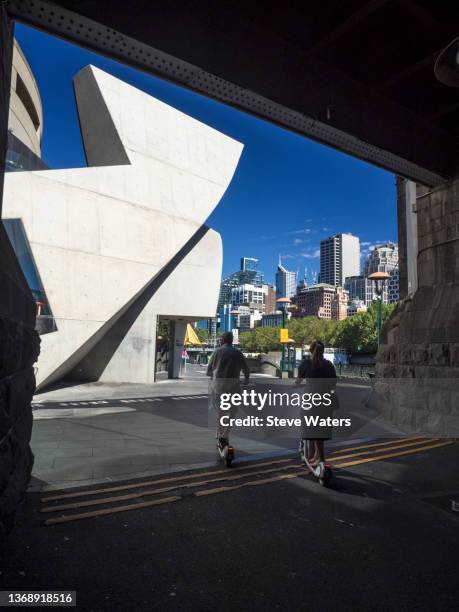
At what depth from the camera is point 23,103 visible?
28.5 m

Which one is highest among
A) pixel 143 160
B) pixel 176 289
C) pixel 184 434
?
pixel 143 160

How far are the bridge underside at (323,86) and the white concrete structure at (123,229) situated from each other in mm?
12637

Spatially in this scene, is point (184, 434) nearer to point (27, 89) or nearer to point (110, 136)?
point (110, 136)

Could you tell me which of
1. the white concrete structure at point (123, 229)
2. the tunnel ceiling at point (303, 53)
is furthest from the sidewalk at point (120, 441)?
the tunnel ceiling at point (303, 53)

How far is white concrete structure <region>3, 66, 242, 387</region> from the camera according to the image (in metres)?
18.0

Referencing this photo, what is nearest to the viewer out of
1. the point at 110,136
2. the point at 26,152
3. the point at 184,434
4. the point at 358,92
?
the point at 358,92

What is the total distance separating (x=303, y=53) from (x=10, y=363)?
6.84 metres

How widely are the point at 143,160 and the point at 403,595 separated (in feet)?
73.2

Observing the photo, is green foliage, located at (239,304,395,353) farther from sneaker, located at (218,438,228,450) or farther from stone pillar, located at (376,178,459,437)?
sneaker, located at (218,438,228,450)

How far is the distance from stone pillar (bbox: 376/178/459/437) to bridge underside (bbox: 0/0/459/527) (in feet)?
0.10

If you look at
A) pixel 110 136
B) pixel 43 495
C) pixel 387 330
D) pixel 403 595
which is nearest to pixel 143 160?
pixel 110 136

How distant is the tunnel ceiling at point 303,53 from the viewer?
5461 millimetres

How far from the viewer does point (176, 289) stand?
2506 cm

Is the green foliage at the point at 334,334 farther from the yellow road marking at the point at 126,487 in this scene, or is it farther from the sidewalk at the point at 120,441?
the yellow road marking at the point at 126,487
